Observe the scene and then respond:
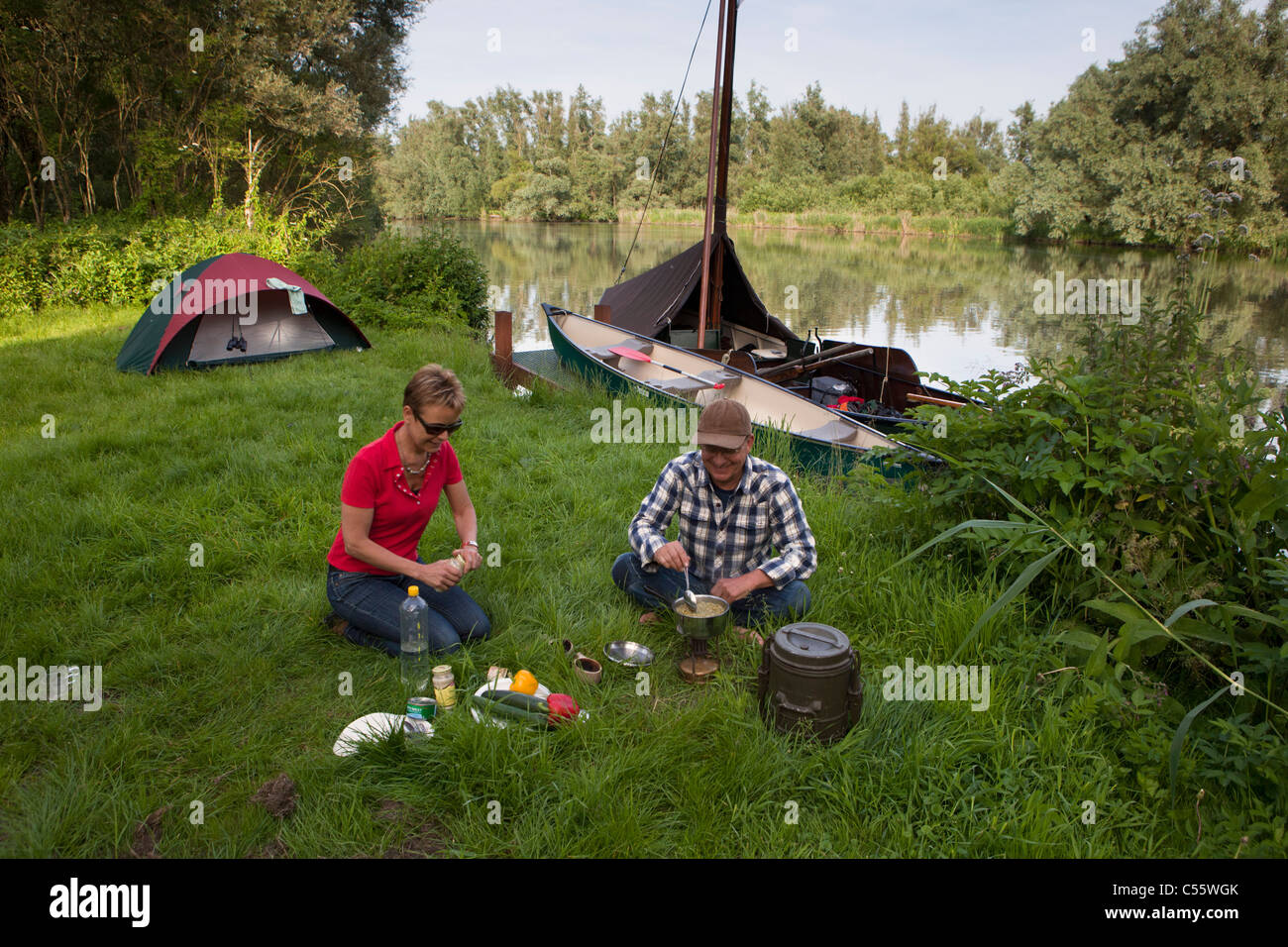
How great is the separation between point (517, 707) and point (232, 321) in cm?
819

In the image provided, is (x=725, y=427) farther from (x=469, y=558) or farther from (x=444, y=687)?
(x=444, y=687)

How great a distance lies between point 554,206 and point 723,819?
5445 centimetres

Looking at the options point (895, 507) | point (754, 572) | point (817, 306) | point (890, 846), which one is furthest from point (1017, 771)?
point (817, 306)

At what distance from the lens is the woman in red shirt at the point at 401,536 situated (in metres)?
3.21

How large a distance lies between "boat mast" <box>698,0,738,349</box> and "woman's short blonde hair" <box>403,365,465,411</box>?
23.6ft

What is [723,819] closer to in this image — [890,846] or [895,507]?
[890,846]

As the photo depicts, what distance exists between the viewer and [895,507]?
416 centimetres

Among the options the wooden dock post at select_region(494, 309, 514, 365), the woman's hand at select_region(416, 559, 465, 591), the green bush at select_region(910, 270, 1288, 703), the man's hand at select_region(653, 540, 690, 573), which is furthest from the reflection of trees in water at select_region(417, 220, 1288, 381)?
the woman's hand at select_region(416, 559, 465, 591)

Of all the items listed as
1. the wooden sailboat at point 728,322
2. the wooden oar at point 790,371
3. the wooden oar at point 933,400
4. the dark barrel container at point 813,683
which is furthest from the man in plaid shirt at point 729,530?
the wooden oar at point 790,371

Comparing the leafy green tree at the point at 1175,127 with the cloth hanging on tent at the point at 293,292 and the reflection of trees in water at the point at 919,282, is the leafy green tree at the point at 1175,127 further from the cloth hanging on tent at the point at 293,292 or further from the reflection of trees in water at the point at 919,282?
the cloth hanging on tent at the point at 293,292

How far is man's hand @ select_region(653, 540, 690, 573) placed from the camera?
3199 mm

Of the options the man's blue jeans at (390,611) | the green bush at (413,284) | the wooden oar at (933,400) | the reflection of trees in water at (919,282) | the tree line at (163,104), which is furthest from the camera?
the reflection of trees in water at (919,282)

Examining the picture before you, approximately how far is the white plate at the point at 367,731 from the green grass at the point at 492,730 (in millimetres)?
65

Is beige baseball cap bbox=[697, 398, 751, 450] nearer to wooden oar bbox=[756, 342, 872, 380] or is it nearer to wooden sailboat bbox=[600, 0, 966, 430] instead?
wooden sailboat bbox=[600, 0, 966, 430]
